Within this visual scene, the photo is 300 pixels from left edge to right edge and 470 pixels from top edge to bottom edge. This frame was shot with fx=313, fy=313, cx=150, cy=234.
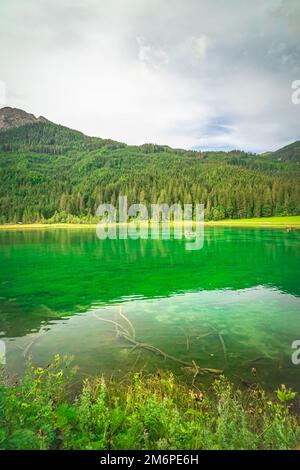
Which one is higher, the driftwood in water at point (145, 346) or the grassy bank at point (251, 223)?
the grassy bank at point (251, 223)

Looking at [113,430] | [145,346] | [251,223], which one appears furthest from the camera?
[251,223]

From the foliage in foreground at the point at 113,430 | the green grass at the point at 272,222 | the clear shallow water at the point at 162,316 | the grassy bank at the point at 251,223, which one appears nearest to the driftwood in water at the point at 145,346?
the clear shallow water at the point at 162,316

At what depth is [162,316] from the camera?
58.1ft

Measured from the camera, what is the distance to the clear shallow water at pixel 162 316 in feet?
39.2

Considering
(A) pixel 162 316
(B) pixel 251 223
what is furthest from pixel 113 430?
(B) pixel 251 223

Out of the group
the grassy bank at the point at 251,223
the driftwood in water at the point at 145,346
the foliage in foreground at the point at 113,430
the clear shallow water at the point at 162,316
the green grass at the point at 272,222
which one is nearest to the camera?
the foliage in foreground at the point at 113,430

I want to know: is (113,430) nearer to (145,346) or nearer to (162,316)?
(145,346)

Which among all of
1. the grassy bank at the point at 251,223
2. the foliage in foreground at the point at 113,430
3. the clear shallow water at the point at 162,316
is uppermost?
the grassy bank at the point at 251,223

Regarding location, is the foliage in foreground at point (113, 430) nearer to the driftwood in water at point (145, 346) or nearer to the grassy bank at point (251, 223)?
the driftwood in water at point (145, 346)

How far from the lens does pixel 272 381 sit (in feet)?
33.0

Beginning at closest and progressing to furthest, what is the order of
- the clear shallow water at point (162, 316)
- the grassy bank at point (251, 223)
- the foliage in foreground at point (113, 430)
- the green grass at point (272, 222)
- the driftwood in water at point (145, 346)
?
the foliage in foreground at point (113, 430) → the driftwood in water at point (145, 346) → the clear shallow water at point (162, 316) → the green grass at point (272, 222) → the grassy bank at point (251, 223)

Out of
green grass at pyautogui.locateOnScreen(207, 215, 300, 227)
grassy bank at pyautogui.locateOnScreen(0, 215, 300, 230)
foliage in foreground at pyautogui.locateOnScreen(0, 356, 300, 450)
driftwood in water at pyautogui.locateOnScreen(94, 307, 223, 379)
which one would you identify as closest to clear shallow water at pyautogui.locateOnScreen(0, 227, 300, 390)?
driftwood in water at pyautogui.locateOnScreen(94, 307, 223, 379)

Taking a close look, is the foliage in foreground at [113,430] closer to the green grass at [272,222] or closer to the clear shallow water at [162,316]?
the clear shallow water at [162,316]

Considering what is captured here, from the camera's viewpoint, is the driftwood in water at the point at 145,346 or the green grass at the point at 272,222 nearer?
the driftwood in water at the point at 145,346
